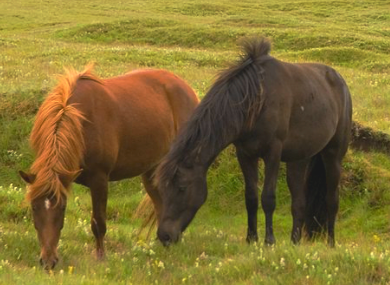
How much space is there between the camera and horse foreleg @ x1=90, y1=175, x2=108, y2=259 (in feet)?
28.4

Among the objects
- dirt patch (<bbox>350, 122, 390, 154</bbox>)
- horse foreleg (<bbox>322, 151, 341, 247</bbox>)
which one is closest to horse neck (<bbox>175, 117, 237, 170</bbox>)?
horse foreleg (<bbox>322, 151, 341, 247</bbox>)

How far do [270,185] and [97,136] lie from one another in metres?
2.39

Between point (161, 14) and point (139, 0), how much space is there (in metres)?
14.6

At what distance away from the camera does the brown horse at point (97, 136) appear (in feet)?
24.4

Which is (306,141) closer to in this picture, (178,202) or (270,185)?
(270,185)

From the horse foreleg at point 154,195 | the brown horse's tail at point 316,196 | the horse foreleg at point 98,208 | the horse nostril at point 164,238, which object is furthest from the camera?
the brown horse's tail at point 316,196

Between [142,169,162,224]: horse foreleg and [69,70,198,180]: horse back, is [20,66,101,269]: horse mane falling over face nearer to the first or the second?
[69,70,198,180]: horse back

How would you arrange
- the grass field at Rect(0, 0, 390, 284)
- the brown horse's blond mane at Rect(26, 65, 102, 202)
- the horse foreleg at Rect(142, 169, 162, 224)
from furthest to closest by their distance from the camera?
the horse foreleg at Rect(142, 169, 162, 224)
the brown horse's blond mane at Rect(26, 65, 102, 202)
the grass field at Rect(0, 0, 390, 284)

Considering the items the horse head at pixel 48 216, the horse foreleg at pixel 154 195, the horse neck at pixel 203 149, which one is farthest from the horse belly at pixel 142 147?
the horse head at pixel 48 216

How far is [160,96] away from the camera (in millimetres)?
10594

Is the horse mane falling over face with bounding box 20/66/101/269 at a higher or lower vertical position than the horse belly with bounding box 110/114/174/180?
higher

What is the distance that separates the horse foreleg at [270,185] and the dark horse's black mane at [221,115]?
556 millimetres

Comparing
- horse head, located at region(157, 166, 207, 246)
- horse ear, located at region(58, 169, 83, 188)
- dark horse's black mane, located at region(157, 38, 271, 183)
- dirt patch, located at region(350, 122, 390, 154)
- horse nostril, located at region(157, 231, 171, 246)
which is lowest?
dirt patch, located at region(350, 122, 390, 154)

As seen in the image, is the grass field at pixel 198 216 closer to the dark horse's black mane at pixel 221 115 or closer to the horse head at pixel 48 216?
the horse head at pixel 48 216
